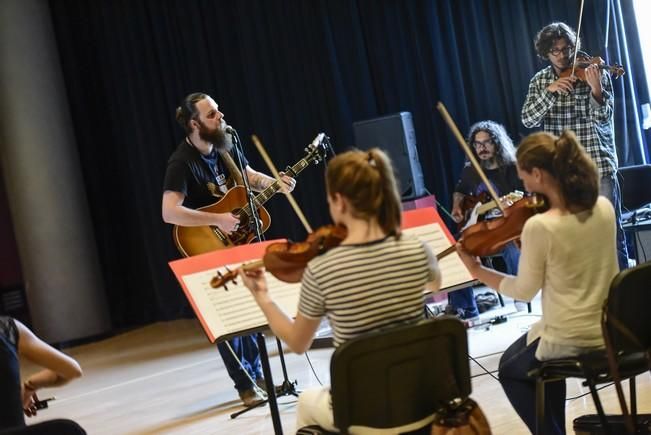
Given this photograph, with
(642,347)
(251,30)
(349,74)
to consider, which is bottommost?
(642,347)

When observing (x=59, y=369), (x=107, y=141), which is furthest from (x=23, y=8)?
(x=59, y=369)

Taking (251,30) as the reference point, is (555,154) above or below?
below

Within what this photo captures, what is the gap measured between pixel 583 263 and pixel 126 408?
11.1 ft

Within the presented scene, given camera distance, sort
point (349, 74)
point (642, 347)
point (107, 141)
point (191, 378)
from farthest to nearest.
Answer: point (107, 141)
point (349, 74)
point (191, 378)
point (642, 347)

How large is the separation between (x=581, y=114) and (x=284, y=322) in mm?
3128

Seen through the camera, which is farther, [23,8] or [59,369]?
[23,8]

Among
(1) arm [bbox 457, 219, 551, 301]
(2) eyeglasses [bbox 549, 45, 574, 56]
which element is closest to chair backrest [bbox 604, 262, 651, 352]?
(1) arm [bbox 457, 219, 551, 301]

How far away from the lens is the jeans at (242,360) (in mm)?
4801

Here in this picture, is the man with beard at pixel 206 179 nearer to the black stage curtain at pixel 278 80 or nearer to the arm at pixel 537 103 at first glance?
the arm at pixel 537 103

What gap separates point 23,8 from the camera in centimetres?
817

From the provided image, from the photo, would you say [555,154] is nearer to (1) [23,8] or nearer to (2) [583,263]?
(2) [583,263]

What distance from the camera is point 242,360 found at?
15.9 feet

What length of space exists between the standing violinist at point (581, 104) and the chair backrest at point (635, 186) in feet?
2.45

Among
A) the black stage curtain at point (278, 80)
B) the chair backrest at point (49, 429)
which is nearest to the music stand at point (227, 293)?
the chair backrest at point (49, 429)
